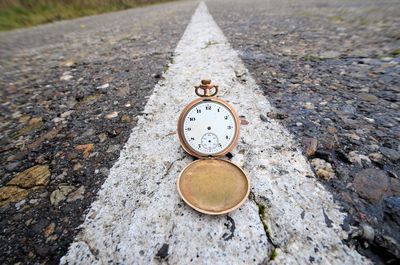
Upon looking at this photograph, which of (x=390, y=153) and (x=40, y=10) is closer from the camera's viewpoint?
(x=390, y=153)

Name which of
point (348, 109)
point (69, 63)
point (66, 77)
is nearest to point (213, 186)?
point (348, 109)

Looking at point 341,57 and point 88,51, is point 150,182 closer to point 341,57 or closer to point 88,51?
point 341,57

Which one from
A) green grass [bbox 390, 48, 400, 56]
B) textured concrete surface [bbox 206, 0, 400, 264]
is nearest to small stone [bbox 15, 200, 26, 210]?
textured concrete surface [bbox 206, 0, 400, 264]

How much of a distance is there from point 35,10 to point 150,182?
9865mm

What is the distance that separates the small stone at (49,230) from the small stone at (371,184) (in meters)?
1.26

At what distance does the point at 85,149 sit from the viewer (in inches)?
56.7

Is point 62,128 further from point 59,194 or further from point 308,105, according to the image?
point 308,105

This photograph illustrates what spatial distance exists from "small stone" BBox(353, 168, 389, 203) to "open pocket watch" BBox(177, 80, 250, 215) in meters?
0.48

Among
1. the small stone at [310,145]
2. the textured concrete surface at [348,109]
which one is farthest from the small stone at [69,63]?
the small stone at [310,145]

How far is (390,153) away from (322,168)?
1.24 ft

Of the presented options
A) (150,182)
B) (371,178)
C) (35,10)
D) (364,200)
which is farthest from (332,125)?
(35,10)

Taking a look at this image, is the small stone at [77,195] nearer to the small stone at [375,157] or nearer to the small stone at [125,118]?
the small stone at [125,118]

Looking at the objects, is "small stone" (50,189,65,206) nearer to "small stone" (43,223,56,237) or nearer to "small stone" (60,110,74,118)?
"small stone" (43,223,56,237)

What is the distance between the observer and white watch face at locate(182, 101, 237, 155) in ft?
4.42
